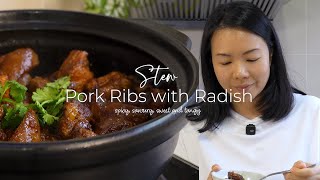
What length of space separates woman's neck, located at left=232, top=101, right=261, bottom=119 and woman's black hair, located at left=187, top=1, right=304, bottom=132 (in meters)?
0.01

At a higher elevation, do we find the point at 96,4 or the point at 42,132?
the point at 96,4

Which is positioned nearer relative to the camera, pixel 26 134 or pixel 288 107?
pixel 26 134

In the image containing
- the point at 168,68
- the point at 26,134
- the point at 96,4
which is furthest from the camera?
the point at 96,4

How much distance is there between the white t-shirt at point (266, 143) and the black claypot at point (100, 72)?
21cm

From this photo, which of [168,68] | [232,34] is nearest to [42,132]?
[168,68]

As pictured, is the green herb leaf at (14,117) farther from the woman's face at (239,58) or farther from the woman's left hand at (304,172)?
the woman's left hand at (304,172)

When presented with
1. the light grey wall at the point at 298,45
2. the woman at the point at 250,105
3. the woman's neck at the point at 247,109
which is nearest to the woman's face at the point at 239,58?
the woman at the point at 250,105

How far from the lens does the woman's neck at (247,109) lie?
1033mm

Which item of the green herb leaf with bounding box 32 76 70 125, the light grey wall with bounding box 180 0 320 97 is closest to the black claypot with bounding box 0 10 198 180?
the green herb leaf with bounding box 32 76 70 125

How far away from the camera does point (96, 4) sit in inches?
70.8

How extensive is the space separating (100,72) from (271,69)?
49 centimetres

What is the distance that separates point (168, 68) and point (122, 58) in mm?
252

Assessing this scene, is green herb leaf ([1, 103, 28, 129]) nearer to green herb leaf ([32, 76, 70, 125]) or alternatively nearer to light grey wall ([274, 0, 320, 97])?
green herb leaf ([32, 76, 70, 125])

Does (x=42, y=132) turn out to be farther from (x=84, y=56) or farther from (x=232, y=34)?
(x=232, y=34)
